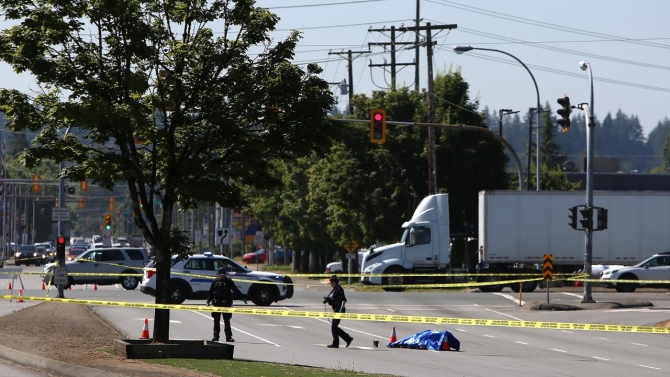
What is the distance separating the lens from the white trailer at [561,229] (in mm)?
45406

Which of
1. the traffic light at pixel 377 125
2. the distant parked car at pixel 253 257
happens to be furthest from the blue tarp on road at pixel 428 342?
the distant parked car at pixel 253 257

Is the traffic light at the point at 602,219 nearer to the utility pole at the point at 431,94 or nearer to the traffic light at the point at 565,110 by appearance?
the traffic light at the point at 565,110

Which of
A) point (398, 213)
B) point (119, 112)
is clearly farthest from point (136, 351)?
point (398, 213)

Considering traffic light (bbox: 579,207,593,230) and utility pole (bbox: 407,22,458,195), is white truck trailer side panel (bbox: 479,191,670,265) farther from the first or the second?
traffic light (bbox: 579,207,593,230)

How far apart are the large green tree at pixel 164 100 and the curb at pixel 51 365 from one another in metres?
2.07

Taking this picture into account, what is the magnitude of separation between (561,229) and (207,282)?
16.7 metres

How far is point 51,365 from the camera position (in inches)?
739

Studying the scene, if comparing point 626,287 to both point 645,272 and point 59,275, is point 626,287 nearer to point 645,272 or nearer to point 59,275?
point 645,272

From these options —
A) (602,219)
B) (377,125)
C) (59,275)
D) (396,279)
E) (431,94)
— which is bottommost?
(396,279)

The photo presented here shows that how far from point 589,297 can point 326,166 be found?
23614 mm

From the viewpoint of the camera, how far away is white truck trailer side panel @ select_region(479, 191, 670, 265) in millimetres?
45375

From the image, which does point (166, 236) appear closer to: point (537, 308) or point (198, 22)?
point (198, 22)

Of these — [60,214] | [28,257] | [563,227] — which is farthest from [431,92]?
[28,257]

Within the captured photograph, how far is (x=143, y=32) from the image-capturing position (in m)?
18.7
